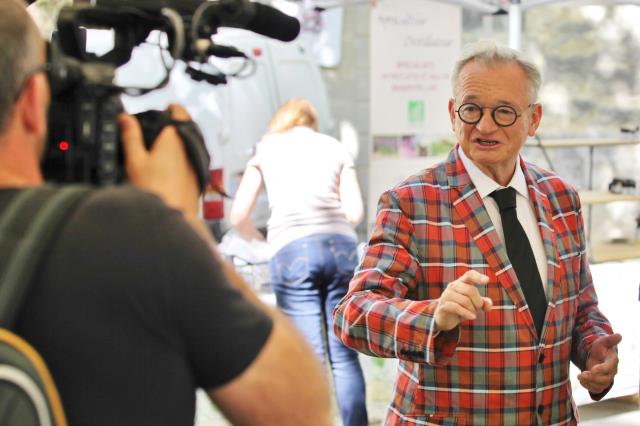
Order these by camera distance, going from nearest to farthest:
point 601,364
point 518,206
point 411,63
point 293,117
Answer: point 601,364, point 518,206, point 293,117, point 411,63

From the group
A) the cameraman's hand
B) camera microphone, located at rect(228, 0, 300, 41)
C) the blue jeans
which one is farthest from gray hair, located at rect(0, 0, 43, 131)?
the blue jeans

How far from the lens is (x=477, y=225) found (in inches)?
73.4

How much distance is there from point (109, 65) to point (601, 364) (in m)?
1.25

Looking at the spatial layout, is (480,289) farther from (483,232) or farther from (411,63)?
(411,63)

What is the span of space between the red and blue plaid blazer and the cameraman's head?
3.09 ft

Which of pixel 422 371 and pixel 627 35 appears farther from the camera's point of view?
pixel 627 35

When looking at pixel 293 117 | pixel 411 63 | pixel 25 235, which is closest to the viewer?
pixel 25 235

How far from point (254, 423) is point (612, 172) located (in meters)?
6.19

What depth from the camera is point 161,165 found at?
0.98 meters

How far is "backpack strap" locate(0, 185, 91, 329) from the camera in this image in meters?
0.85

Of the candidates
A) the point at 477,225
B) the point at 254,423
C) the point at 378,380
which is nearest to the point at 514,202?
the point at 477,225

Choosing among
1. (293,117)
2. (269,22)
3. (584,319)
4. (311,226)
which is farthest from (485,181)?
(293,117)

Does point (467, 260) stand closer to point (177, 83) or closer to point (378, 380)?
point (378, 380)

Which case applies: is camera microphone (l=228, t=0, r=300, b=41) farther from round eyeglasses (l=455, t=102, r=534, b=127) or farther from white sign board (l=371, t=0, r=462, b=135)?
white sign board (l=371, t=0, r=462, b=135)
